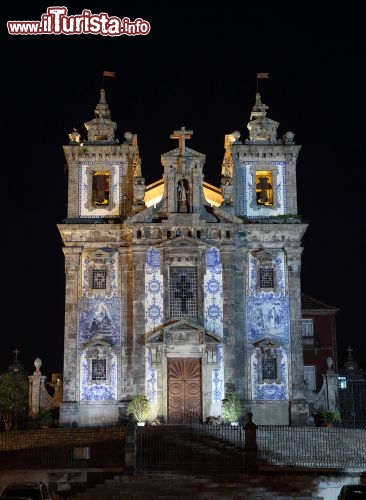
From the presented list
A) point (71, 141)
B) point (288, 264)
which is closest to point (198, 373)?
point (288, 264)

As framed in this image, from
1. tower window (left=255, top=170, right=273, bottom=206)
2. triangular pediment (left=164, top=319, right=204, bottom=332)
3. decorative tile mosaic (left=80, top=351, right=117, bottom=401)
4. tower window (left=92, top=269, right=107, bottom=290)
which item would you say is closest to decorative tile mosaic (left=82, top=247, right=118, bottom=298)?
tower window (left=92, top=269, right=107, bottom=290)

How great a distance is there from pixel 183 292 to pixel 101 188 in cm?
663

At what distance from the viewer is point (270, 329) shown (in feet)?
132

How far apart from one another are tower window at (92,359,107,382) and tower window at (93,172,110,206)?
24.7 ft

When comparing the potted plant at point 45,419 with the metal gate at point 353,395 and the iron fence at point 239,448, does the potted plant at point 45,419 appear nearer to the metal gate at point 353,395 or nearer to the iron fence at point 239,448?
the iron fence at point 239,448

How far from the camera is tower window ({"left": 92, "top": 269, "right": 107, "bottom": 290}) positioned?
4075 centimetres

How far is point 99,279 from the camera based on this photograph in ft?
134

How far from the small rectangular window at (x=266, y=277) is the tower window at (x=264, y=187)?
10.9 feet

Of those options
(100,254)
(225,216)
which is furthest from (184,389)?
(225,216)

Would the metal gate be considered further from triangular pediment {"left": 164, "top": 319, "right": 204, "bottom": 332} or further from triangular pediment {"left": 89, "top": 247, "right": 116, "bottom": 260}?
triangular pediment {"left": 89, "top": 247, "right": 116, "bottom": 260}

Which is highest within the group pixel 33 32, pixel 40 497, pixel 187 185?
pixel 33 32

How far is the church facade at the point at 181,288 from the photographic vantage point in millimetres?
39188

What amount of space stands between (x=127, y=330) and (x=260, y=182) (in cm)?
961

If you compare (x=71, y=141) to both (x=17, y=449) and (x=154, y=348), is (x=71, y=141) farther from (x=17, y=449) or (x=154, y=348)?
(x=17, y=449)
